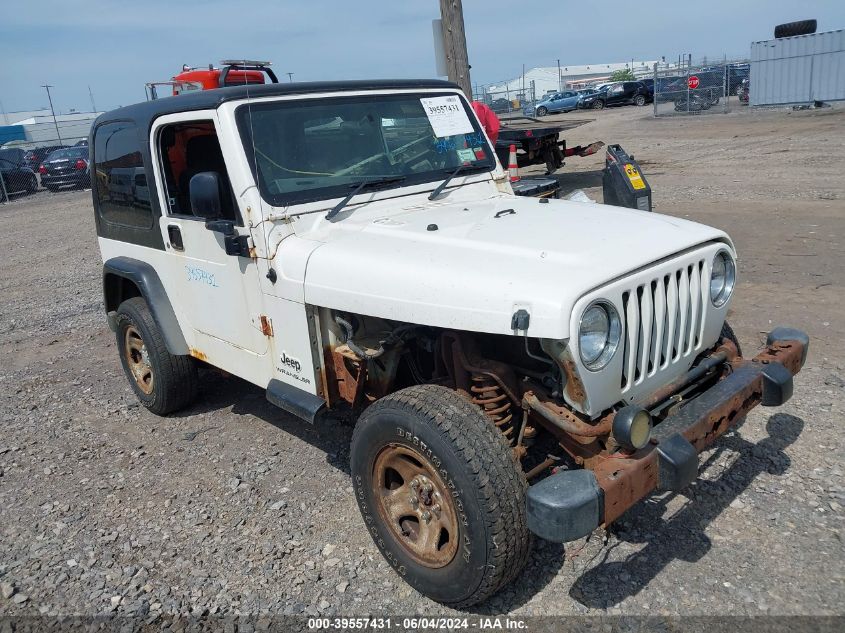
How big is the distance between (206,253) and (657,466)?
2.61 meters

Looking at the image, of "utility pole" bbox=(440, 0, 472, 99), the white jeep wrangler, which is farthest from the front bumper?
"utility pole" bbox=(440, 0, 472, 99)

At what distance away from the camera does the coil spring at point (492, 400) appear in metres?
2.99

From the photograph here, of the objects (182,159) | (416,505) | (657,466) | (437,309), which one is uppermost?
(182,159)

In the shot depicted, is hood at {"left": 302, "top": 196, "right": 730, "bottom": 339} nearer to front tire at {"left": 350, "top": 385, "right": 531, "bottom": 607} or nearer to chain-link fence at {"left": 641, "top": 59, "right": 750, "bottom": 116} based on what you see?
front tire at {"left": 350, "top": 385, "right": 531, "bottom": 607}

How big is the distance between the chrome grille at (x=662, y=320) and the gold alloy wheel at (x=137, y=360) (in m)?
3.52

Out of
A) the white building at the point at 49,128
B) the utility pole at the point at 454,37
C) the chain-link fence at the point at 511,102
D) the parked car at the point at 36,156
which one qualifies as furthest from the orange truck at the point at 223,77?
the chain-link fence at the point at 511,102

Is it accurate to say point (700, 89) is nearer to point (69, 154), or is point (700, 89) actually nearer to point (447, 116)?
point (69, 154)

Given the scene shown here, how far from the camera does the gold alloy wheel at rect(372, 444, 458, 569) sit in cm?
281

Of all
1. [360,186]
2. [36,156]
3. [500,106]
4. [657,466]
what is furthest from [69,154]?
[657,466]

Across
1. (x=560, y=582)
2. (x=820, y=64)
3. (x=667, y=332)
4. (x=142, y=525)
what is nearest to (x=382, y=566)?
(x=560, y=582)

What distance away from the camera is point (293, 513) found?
12.2 ft

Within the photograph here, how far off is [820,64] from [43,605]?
26.8m

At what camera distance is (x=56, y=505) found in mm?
3994
